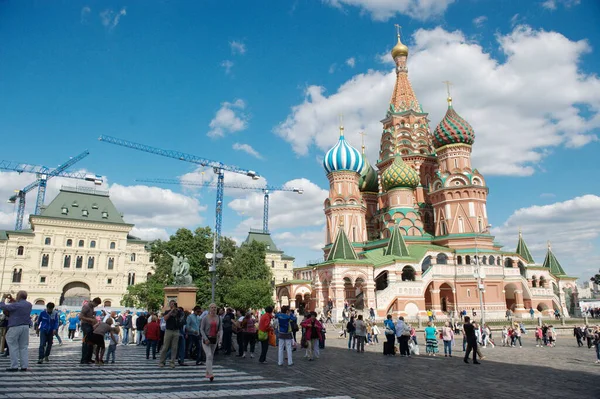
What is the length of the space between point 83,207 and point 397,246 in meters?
45.3

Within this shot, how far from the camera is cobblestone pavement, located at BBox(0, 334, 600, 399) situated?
816 cm

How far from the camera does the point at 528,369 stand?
13.3 m

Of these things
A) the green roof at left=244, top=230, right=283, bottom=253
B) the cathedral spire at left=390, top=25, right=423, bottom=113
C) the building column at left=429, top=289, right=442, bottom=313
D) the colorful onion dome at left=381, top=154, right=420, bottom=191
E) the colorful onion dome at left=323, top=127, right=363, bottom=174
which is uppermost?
the cathedral spire at left=390, top=25, right=423, bottom=113

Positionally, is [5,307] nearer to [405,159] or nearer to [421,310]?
[421,310]

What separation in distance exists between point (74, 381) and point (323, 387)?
197 inches

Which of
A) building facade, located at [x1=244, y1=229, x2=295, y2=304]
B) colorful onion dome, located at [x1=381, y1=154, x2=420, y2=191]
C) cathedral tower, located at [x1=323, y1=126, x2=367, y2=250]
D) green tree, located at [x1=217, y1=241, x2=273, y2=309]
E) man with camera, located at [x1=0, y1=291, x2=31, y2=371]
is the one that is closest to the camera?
man with camera, located at [x1=0, y1=291, x2=31, y2=371]

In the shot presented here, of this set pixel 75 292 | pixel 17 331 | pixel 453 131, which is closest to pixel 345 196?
pixel 453 131

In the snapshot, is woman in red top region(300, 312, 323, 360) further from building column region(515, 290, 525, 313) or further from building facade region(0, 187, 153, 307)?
building facade region(0, 187, 153, 307)

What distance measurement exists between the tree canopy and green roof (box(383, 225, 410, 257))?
Answer: 1317 centimetres

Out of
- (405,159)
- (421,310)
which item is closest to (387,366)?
(421,310)

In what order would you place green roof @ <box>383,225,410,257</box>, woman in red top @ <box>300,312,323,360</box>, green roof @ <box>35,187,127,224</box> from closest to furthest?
1. woman in red top @ <box>300,312,323,360</box>
2. green roof @ <box>383,225,410,257</box>
3. green roof @ <box>35,187,127,224</box>

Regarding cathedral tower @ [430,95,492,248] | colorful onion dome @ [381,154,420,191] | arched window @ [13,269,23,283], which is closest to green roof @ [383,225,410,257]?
cathedral tower @ [430,95,492,248]

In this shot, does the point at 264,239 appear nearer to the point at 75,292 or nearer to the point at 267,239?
the point at 267,239

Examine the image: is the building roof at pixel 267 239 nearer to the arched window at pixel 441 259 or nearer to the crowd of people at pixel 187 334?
the arched window at pixel 441 259
